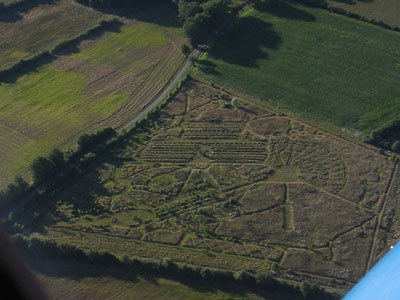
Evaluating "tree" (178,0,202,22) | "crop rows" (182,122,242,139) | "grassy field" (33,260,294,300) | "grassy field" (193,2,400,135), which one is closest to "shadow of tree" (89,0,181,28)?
"tree" (178,0,202,22)

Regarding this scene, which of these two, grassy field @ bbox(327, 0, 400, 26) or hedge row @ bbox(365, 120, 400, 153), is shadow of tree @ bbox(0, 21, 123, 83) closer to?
grassy field @ bbox(327, 0, 400, 26)

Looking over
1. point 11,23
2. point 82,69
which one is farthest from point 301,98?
point 11,23

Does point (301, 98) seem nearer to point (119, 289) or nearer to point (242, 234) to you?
point (242, 234)

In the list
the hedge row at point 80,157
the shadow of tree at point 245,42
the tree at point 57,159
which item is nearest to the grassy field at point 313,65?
the shadow of tree at point 245,42

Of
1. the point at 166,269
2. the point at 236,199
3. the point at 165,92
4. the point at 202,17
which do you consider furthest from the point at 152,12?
the point at 166,269

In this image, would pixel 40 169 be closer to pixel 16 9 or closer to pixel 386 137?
pixel 386 137

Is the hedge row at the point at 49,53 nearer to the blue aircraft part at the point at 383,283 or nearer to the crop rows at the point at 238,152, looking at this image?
the crop rows at the point at 238,152
